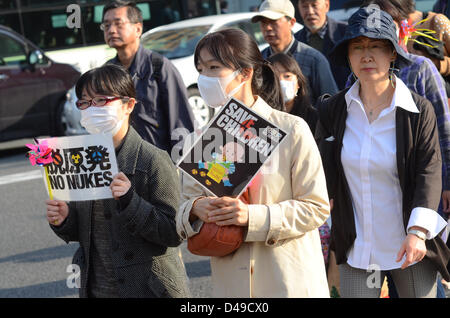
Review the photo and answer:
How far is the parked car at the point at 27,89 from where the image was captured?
12289 mm

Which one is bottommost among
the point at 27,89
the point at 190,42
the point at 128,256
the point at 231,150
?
the point at 27,89

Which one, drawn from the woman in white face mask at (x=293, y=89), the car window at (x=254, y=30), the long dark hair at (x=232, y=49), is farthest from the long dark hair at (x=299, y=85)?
the car window at (x=254, y=30)

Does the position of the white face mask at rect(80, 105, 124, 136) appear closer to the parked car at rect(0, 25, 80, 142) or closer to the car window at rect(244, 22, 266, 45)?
the parked car at rect(0, 25, 80, 142)

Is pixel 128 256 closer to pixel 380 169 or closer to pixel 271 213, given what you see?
pixel 271 213

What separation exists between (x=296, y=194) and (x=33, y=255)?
173 inches

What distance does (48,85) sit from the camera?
12.7m

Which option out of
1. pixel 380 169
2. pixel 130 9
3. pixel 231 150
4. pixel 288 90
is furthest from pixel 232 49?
pixel 130 9

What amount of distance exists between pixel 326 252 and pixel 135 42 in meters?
1.99

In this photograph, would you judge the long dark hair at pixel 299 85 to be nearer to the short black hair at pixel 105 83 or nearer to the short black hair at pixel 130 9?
the short black hair at pixel 130 9

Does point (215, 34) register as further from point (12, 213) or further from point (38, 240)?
point (12, 213)

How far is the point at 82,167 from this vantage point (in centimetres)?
332

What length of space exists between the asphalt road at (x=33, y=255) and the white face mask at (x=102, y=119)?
2274 millimetres

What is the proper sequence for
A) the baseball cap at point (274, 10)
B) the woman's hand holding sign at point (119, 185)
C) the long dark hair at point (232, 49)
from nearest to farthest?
the long dark hair at point (232, 49) < the woman's hand holding sign at point (119, 185) < the baseball cap at point (274, 10)
